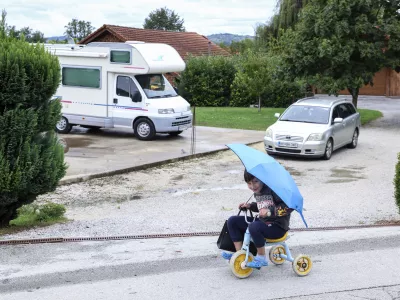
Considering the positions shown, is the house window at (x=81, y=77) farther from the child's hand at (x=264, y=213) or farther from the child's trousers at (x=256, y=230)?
the child's hand at (x=264, y=213)

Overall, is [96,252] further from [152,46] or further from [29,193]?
[152,46]

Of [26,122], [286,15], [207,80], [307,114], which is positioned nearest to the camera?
[26,122]

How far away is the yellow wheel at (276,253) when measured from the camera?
22.0 ft

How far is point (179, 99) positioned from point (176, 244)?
13284 mm

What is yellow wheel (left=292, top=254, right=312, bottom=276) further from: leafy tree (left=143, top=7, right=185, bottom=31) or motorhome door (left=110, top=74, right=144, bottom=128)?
leafy tree (left=143, top=7, right=185, bottom=31)

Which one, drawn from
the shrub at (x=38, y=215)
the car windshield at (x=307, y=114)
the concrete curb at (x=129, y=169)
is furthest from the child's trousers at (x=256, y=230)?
the car windshield at (x=307, y=114)

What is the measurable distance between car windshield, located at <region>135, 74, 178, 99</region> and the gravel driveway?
3.74m

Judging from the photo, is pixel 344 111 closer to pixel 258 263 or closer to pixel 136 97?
pixel 136 97

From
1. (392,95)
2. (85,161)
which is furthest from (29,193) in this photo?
(392,95)

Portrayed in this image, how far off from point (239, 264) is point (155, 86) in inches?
583

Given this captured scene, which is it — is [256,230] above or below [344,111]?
below

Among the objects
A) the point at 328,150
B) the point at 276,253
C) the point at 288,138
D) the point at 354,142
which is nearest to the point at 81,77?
the point at 288,138

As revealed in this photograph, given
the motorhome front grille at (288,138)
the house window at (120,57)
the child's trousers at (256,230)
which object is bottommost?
the motorhome front grille at (288,138)

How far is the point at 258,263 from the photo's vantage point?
20.9ft
